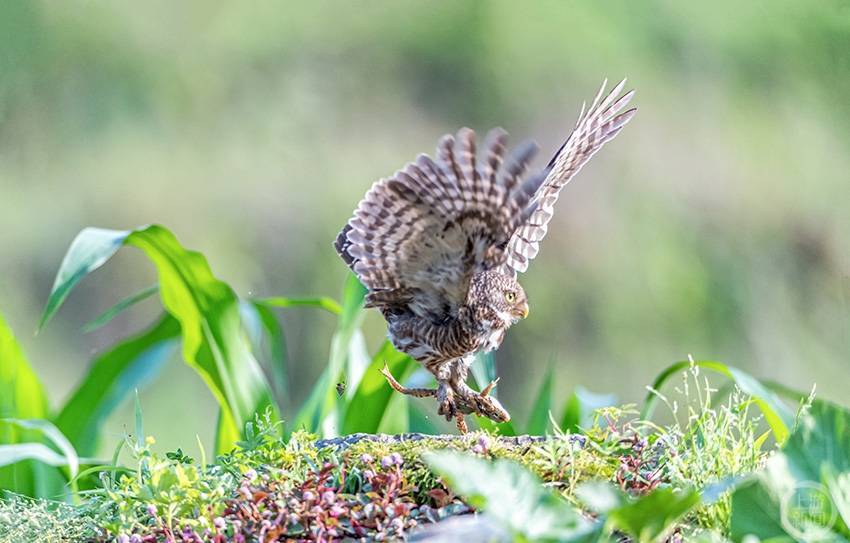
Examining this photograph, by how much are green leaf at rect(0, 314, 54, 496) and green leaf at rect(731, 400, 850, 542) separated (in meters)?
1.86

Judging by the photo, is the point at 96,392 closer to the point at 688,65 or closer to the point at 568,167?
the point at 568,167

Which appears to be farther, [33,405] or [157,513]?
[33,405]

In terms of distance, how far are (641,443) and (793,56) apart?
4462mm

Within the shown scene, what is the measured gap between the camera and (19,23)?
5.79m

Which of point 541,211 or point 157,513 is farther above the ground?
point 541,211

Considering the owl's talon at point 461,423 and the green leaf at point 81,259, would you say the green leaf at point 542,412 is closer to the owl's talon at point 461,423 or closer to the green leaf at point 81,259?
the owl's talon at point 461,423

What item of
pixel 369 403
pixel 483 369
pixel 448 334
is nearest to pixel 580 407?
pixel 483 369

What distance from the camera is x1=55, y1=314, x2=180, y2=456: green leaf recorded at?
2.71 m

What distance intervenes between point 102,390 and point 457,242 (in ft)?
4.73

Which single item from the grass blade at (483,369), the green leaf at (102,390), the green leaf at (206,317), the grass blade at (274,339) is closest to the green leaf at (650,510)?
the grass blade at (483,369)

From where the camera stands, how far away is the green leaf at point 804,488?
114cm

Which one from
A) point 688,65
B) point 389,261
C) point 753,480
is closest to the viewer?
point 753,480

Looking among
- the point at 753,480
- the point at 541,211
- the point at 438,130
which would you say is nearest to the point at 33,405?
the point at 541,211

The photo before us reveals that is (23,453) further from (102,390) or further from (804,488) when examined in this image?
(804,488)
